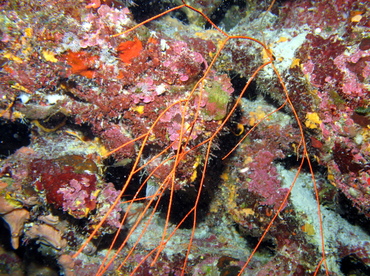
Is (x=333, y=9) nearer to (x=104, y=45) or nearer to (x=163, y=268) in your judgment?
(x=104, y=45)

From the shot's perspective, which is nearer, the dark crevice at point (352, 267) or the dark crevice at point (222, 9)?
the dark crevice at point (352, 267)

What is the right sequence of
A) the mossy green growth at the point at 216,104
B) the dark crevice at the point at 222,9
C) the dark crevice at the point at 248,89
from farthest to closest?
the dark crevice at the point at 222,9, the dark crevice at the point at 248,89, the mossy green growth at the point at 216,104

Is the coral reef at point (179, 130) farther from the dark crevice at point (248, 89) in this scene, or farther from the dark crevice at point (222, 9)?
Answer: the dark crevice at point (222, 9)

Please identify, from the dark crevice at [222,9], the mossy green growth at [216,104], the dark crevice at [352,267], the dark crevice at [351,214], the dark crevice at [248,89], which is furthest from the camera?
the dark crevice at [222,9]

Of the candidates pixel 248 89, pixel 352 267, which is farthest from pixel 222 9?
pixel 352 267

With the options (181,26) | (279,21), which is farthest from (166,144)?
(279,21)

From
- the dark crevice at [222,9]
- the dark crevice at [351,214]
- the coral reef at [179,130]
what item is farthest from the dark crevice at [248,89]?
the dark crevice at [351,214]

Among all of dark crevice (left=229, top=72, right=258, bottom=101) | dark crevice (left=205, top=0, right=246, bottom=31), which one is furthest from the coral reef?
dark crevice (left=205, top=0, right=246, bottom=31)

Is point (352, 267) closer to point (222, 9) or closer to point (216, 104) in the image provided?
point (216, 104)
